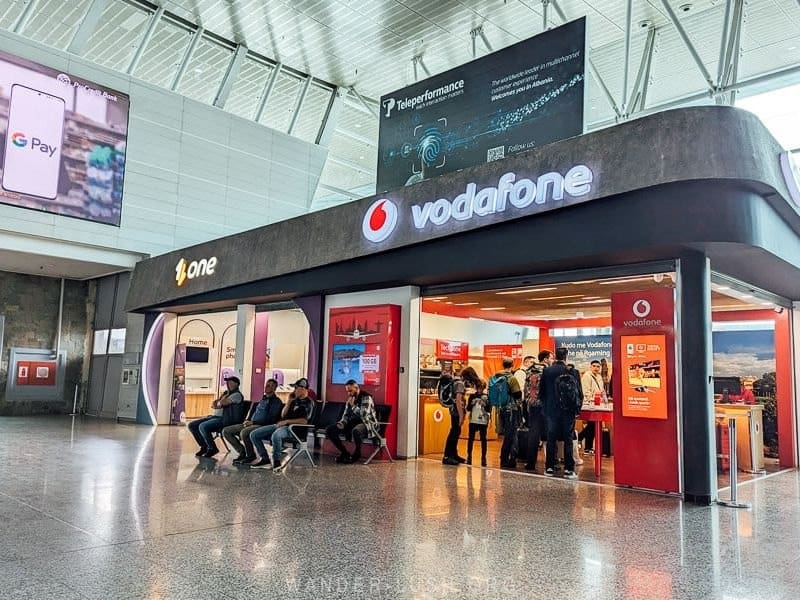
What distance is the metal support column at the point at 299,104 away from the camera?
669 inches

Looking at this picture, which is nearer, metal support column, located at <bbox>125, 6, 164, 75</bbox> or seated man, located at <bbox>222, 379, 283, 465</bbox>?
seated man, located at <bbox>222, 379, 283, 465</bbox>

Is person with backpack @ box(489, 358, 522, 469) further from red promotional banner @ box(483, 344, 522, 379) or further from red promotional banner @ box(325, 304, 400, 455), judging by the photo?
red promotional banner @ box(483, 344, 522, 379)

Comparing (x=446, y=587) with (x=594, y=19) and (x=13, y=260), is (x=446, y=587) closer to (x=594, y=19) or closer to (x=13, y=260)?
(x=594, y=19)

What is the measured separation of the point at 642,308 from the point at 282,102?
44.8 ft

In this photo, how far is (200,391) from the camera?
49.9ft

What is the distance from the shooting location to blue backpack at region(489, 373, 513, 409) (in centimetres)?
840

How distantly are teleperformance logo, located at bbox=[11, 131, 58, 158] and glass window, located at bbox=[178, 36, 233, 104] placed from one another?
414 cm

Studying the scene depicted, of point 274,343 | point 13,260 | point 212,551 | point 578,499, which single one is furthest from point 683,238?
point 13,260

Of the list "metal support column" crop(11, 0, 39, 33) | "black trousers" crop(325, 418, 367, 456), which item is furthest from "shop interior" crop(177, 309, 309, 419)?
"metal support column" crop(11, 0, 39, 33)

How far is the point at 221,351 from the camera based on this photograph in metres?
15.6

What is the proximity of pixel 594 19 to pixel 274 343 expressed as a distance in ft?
32.5

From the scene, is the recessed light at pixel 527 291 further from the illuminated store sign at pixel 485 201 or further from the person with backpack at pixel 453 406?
the illuminated store sign at pixel 485 201

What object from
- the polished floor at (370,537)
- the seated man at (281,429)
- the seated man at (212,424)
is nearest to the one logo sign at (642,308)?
the polished floor at (370,537)

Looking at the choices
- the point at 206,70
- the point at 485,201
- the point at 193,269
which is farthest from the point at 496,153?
the point at 206,70
